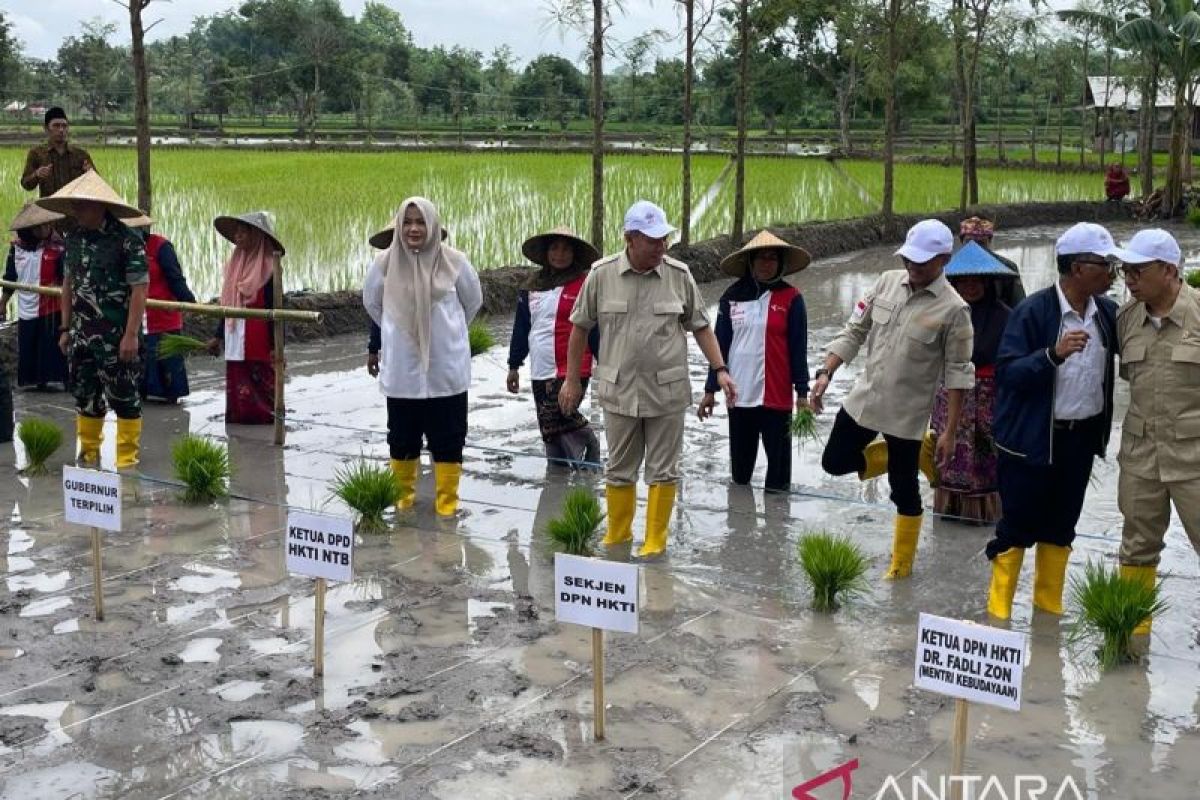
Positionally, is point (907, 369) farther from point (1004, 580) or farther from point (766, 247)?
point (766, 247)

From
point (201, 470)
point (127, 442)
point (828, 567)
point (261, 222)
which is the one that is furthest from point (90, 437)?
point (828, 567)

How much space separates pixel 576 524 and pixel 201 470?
1.93 meters

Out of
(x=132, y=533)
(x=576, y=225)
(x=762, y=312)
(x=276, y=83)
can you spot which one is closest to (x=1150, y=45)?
(x=576, y=225)

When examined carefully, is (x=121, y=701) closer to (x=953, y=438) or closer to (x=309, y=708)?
(x=309, y=708)

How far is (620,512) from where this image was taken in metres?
6.47

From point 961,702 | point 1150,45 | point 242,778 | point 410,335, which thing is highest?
point 1150,45

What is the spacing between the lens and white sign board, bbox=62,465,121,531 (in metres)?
5.24

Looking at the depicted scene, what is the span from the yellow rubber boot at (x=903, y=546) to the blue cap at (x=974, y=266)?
A: 114 centimetres

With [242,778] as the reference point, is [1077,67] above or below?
above

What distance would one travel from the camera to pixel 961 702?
12.6 ft

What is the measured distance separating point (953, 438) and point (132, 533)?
11.4ft

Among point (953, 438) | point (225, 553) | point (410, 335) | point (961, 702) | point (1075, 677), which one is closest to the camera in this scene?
point (961, 702)

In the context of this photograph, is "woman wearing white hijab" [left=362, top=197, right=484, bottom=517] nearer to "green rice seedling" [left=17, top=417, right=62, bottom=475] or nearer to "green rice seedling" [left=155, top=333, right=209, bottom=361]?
"green rice seedling" [left=17, top=417, right=62, bottom=475]

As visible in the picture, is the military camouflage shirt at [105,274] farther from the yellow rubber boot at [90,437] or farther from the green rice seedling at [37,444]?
the green rice seedling at [37,444]
